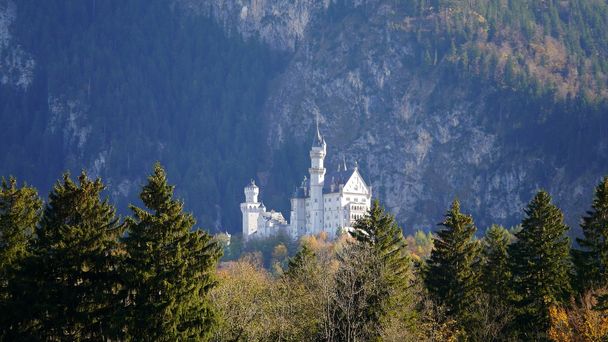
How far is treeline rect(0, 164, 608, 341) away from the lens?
156ft

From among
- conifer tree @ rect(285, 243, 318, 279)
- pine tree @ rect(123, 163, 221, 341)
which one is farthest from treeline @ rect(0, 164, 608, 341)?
conifer tree @ rect(285, 243, 318, 279)

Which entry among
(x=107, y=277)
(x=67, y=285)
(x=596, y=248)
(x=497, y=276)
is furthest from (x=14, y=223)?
(x=596, y=248)

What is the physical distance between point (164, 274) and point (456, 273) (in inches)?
903

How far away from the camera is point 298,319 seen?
57.8 m

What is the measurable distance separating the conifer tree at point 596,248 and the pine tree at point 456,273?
6.00m

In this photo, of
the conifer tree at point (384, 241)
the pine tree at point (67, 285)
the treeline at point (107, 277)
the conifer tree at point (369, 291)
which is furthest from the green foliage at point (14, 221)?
the conifer tree at point (384, 241)

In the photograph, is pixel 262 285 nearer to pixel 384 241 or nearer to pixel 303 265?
pixel 303 265

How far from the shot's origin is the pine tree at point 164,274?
4694 cm

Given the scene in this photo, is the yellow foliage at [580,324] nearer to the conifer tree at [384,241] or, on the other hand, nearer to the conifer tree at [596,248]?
the conifer tree at [596,248]

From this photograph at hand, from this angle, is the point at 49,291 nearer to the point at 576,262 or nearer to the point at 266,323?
the point at 266,323

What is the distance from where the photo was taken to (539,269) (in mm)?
64562

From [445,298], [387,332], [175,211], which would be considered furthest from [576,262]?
Result: [175,211]

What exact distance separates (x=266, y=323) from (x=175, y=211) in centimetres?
917

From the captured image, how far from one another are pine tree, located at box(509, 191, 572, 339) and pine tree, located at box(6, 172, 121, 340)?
25430mm
